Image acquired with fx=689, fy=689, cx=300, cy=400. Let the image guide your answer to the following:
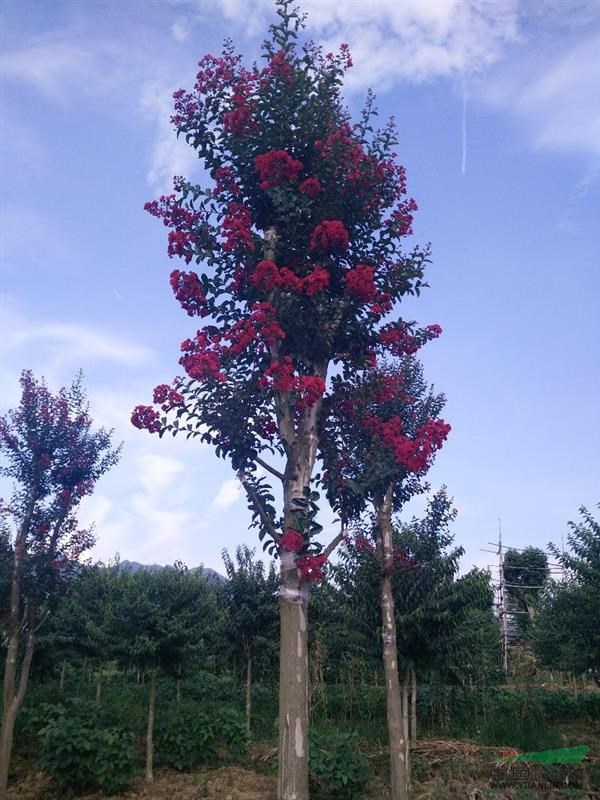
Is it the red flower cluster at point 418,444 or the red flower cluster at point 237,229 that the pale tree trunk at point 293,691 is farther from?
the red flower cluster at point 237,229

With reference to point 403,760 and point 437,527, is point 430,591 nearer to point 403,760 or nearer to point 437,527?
point 437,527

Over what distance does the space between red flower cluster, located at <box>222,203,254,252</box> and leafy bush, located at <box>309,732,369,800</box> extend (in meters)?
9.05

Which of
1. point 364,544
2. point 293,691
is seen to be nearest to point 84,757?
point 364,544

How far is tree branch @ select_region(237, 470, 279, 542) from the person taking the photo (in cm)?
766

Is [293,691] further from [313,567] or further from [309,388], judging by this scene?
[309,388]

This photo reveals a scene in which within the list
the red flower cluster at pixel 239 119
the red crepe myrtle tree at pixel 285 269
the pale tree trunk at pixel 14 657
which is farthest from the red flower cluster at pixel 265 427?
the pale tree trunk at pixel 14 657

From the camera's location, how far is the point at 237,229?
26.8 ft

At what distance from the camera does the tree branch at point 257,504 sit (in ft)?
25.1

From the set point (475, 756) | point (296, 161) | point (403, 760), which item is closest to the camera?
point (296, 161)

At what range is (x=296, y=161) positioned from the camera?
8.19 m

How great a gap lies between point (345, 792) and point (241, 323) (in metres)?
8.81

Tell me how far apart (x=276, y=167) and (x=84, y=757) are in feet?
36.0

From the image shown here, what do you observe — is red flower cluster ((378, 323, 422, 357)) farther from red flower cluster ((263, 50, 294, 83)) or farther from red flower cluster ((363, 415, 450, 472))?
red flower cluster ((263, 50, 294, 83))

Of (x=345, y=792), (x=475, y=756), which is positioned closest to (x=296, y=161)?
(x=345, y=792)
